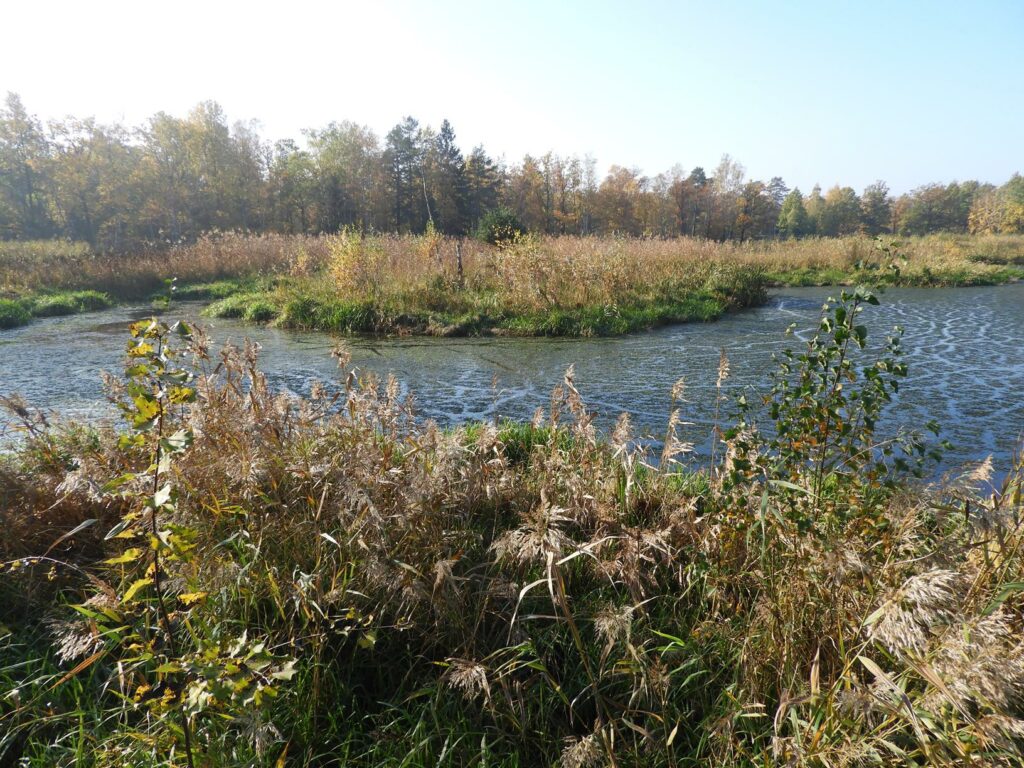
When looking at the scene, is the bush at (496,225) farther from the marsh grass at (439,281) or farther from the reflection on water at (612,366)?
the reflection on water at (612,366)

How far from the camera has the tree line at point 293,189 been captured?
42719 mm

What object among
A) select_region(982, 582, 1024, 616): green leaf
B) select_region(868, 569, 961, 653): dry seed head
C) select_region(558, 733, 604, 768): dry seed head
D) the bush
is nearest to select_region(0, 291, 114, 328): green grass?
the bush

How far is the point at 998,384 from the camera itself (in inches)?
320

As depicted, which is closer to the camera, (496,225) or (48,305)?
(48,305)

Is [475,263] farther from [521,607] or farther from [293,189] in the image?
[293,189]

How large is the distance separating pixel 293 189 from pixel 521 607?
50.4 metres

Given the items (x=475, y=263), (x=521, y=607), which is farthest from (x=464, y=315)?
(x=521, y=607)

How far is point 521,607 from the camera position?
2482 millimetres

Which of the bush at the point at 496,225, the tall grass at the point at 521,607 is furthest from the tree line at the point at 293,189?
the tall grass at the point at 521,607

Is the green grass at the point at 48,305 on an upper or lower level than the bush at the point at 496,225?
lower

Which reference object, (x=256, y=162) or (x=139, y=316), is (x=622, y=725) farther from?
(x=256, y=162)

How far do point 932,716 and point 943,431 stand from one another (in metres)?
5.87

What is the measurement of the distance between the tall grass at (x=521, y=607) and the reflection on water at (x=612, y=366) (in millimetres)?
2109

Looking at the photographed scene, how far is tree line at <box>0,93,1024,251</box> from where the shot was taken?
42719 millimetres
